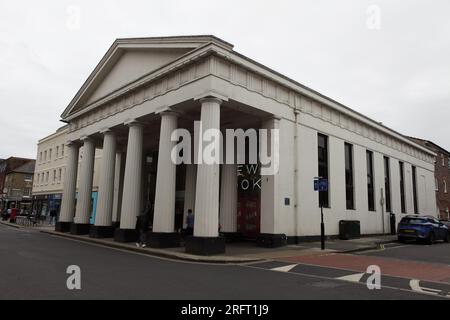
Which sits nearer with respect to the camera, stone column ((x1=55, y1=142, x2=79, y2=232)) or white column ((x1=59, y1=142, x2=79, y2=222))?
stone column ((x1=55, y1=142, x2=79, y2=232))

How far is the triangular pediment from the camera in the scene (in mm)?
17000

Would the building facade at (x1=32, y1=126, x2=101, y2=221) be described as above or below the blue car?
above

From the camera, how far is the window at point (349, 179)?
23484 millimetres

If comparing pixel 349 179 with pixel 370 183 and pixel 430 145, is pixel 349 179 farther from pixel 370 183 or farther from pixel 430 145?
pixel 430 145

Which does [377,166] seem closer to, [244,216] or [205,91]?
[244,216]

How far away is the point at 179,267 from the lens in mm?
11023

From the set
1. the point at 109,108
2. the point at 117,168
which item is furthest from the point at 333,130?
the point at 117,168

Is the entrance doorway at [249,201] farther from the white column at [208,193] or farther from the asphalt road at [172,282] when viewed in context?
the asphalt road at [172,282]

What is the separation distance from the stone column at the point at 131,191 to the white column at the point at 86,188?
621 centimetres

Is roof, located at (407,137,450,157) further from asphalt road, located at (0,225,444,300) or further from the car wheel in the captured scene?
asphalt road, located at (0,225,444,300)

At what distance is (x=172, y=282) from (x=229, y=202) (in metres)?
11.5

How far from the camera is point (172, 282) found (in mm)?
8312

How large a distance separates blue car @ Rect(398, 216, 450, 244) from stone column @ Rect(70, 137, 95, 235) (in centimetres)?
1966

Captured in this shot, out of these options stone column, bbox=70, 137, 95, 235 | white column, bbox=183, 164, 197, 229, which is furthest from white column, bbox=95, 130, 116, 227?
white column, bbox=183, 164, 197, 229
